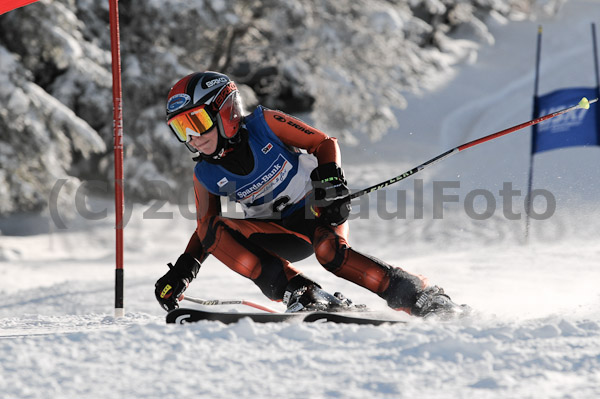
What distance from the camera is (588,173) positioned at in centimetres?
601

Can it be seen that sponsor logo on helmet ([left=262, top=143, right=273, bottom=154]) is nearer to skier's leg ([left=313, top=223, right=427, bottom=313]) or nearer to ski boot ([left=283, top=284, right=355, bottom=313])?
skier's leg ([left=313, top=223, right=427, bottom=313])

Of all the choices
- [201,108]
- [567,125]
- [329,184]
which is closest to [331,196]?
[329,184]

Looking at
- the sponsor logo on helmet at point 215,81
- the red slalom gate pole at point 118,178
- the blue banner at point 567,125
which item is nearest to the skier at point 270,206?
the sponsor logo on helmet at point 215,81

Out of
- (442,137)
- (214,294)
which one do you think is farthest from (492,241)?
(442,137)

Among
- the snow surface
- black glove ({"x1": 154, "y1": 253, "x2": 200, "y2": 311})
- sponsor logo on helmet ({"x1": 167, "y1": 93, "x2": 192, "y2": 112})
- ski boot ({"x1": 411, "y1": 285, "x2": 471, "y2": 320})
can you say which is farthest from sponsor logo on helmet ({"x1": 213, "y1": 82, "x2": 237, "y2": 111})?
ski boot ({"x1": 411, "y1": 285, "x2": 471, "y2": 320})

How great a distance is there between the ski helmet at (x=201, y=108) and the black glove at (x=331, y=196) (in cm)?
59

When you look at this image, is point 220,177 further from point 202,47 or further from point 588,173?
point 202,47

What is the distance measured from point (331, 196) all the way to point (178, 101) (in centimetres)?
94

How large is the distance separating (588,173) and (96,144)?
20.0 feet

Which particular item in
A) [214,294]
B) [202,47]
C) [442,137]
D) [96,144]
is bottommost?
[214,294]

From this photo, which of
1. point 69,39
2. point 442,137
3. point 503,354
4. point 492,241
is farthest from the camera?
point 442,137

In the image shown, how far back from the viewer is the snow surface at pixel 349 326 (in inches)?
77.4

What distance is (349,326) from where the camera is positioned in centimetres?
254

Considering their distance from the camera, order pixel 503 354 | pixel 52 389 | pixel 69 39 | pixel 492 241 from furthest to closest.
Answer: pixel 69 39 < pixel 492 241 < pixel 503 354 < pixel 52 389
